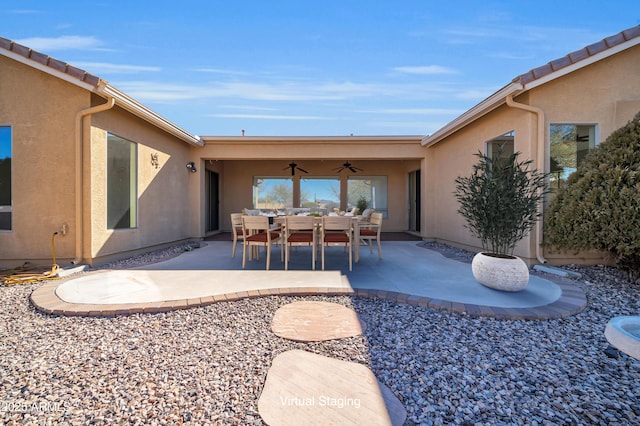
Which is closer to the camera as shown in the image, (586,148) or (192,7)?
(586,148)

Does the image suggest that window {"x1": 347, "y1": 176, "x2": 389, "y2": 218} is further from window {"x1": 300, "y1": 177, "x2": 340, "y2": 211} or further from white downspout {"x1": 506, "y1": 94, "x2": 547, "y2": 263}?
white downspout {"x1": 506, "y1": 94, "x2": 547, "y2": 263}

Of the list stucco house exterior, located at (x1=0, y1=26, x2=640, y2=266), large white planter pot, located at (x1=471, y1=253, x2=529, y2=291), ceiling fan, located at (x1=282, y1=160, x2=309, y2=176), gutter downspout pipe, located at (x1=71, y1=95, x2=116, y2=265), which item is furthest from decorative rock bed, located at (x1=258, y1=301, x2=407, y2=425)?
ceiling fan, located at (x1=282, y1=160, x2=309, y2=176)

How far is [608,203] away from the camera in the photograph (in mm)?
4043

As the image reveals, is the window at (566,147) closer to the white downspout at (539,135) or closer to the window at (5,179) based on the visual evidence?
the white downspout at (539,135)

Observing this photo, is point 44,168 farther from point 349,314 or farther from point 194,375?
point 349,314

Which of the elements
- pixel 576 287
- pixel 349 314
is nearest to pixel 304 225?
pixel 349 314

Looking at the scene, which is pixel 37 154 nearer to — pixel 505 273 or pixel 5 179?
pixel 5 179

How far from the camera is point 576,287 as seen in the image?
12.7 ft

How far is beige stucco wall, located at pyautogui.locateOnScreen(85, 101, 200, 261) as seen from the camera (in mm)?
5098

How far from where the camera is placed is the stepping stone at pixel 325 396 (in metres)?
1.58

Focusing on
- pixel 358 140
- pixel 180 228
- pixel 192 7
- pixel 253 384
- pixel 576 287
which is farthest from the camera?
pixel 358 140

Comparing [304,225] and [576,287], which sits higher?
[304,225]

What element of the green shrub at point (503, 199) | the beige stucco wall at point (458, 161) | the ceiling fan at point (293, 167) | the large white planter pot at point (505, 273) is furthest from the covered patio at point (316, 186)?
the large white planter pot at point (505, 273)

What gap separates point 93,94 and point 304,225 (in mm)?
4438
